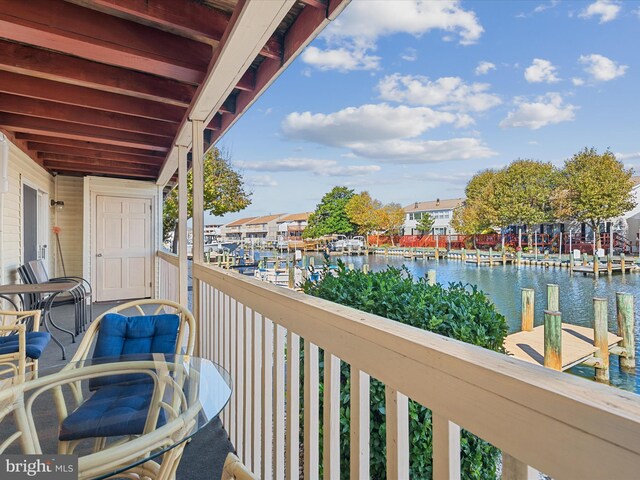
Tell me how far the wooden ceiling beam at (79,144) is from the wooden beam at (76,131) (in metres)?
0.40

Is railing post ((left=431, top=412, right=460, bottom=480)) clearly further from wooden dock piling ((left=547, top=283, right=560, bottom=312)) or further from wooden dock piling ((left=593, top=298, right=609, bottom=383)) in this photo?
wooden dock piling ((left=547, top=283, right=560, bottom=312))

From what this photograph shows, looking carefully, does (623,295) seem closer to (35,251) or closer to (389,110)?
(389,110)

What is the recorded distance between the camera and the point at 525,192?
1.94 m

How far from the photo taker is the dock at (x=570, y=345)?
49.4 inches

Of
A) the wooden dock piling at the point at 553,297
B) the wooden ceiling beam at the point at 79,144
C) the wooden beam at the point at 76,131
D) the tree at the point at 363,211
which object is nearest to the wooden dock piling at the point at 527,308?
the wooden dock piling at the point at 553,297

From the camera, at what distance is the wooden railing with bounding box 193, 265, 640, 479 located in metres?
0.49

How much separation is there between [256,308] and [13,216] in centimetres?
409

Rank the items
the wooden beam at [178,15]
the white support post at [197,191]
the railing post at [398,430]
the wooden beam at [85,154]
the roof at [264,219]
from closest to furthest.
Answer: the railing post at [398,430]
the wooden beam at [178,15]
the white support post at [197,191]
the wooden beam at [85,154]
the roof at [264,219]

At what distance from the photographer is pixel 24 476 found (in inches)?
39.4

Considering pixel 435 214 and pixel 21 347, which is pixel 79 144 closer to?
pixel 21 347

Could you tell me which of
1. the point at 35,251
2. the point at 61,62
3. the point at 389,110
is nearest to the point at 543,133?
the point at 389,110

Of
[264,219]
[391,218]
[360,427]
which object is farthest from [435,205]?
[264,219]

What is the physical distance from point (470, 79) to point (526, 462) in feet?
7.31

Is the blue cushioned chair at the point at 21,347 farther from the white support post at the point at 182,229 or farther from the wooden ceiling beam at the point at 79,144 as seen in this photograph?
the wooden ceiling beam at the point at 79,144
